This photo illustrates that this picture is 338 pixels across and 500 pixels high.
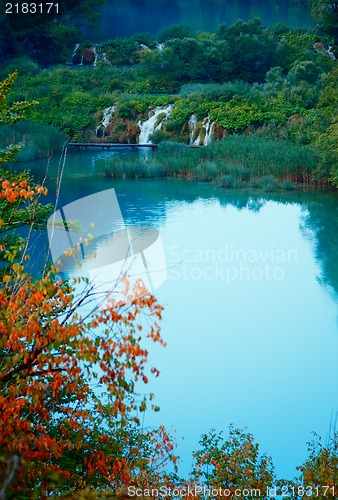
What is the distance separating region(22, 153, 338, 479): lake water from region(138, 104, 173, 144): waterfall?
8.76 metres

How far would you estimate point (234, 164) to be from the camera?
23.5m

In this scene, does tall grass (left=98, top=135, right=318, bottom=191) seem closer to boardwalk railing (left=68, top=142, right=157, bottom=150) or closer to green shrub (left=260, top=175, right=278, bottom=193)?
green shrub (left=260, top=175, right=278, bottom=193)

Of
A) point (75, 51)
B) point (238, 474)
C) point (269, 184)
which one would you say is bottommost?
point (238, 474)

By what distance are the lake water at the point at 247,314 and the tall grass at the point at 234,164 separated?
0.81 metres

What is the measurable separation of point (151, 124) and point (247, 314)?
18899 mm

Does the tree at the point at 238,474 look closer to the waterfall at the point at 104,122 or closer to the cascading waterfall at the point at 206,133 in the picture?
the cascading waterfall at the point at 206,133

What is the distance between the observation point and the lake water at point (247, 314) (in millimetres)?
9656

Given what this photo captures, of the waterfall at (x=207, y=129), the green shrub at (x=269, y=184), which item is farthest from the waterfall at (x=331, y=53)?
the green shrub at (x=269, y=184)

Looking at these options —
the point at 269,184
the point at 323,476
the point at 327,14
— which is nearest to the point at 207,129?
the point at 269,184

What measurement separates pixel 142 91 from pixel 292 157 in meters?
13.9

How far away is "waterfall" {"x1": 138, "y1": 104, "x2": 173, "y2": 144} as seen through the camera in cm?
3052

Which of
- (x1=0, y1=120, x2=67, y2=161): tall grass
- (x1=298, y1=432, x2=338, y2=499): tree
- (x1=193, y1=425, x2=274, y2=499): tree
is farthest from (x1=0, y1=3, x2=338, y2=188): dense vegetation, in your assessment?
(x1=298, y1=432, x2=338, y2=499): tree

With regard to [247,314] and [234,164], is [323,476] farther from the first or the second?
[234,164]

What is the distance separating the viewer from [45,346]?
5.27 metres
